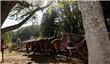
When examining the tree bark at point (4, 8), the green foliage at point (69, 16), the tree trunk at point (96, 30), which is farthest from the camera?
the green foliage at point (69, 16)

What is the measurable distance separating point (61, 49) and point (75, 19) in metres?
8.34

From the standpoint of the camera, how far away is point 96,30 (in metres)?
3.74

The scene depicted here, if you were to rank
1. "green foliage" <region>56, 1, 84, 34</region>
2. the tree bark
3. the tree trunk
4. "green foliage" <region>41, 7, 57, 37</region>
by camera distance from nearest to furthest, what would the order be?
the tree bark < the tree trunk < "green foliage" <region>56, 1, 84, 34</region> < "green foliage" <region>41, 7, 57, 37</region>

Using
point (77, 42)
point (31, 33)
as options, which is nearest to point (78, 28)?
point (77, 42)

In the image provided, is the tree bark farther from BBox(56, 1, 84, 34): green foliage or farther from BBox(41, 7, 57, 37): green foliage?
BBox(41, 7, 57, 37): green foliage

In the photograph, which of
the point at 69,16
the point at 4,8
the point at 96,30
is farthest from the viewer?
the point at 69,16

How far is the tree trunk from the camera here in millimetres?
3686

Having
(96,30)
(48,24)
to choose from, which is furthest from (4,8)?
(48,24)

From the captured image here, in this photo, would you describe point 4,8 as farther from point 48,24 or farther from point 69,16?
point 48,24

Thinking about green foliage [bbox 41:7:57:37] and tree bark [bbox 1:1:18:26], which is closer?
tree bark [bbox 1:1:18:26]

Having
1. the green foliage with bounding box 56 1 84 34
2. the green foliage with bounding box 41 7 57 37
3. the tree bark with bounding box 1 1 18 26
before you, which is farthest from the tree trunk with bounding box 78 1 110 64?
the green foliage with bounding box 41 7 57 37

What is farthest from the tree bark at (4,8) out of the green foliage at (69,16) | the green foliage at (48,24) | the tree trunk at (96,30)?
the green foliage at (48,24)

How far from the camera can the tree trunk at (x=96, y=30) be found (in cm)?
369

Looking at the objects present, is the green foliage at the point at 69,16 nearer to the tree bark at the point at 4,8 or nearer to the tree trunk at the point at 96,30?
the tree trunk at the point at 96,30
